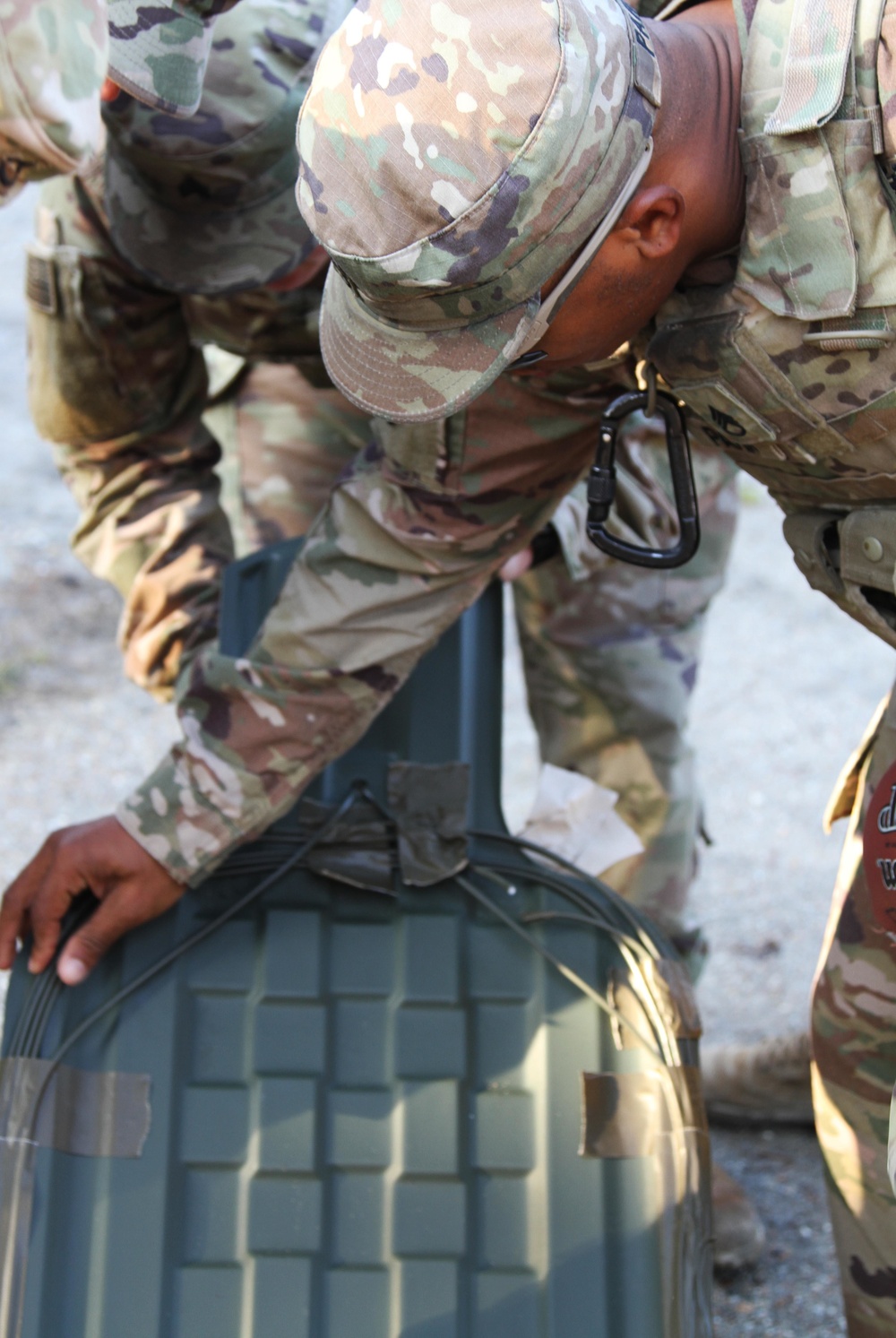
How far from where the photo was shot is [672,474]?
57.8 inches

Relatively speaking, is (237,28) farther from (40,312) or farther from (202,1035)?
(202,1035)

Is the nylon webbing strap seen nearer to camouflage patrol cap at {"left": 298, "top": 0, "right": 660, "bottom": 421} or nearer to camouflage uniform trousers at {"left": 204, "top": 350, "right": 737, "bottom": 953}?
camouflage patrol cap at {"left": 298, "top": 0, "right": 660, "bottom": 421}

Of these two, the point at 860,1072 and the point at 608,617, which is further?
the point at 608,617

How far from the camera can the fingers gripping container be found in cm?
146

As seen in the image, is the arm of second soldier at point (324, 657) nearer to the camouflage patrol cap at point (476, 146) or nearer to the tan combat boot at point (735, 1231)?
the camouflage patrol cap at point (476, 146)

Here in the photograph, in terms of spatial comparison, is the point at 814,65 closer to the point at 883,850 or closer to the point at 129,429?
the point at 883,850

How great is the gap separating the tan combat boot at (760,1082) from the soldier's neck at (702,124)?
145cm

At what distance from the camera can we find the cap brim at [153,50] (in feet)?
5.27

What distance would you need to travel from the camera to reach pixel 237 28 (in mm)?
1932

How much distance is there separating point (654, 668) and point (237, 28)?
118 centimetres

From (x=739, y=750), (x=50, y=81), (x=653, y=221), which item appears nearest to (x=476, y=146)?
(x=653, y=221)

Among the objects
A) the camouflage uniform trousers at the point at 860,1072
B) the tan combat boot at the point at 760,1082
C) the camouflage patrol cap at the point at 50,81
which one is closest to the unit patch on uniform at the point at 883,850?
the camouflage uniform trousers at the point at 860,1072

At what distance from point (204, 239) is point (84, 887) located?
3.01 feet

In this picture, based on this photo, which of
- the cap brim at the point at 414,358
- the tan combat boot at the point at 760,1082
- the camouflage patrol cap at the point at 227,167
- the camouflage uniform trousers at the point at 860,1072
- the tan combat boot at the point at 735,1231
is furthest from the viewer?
the tan combat boot at the point at 760,1082
